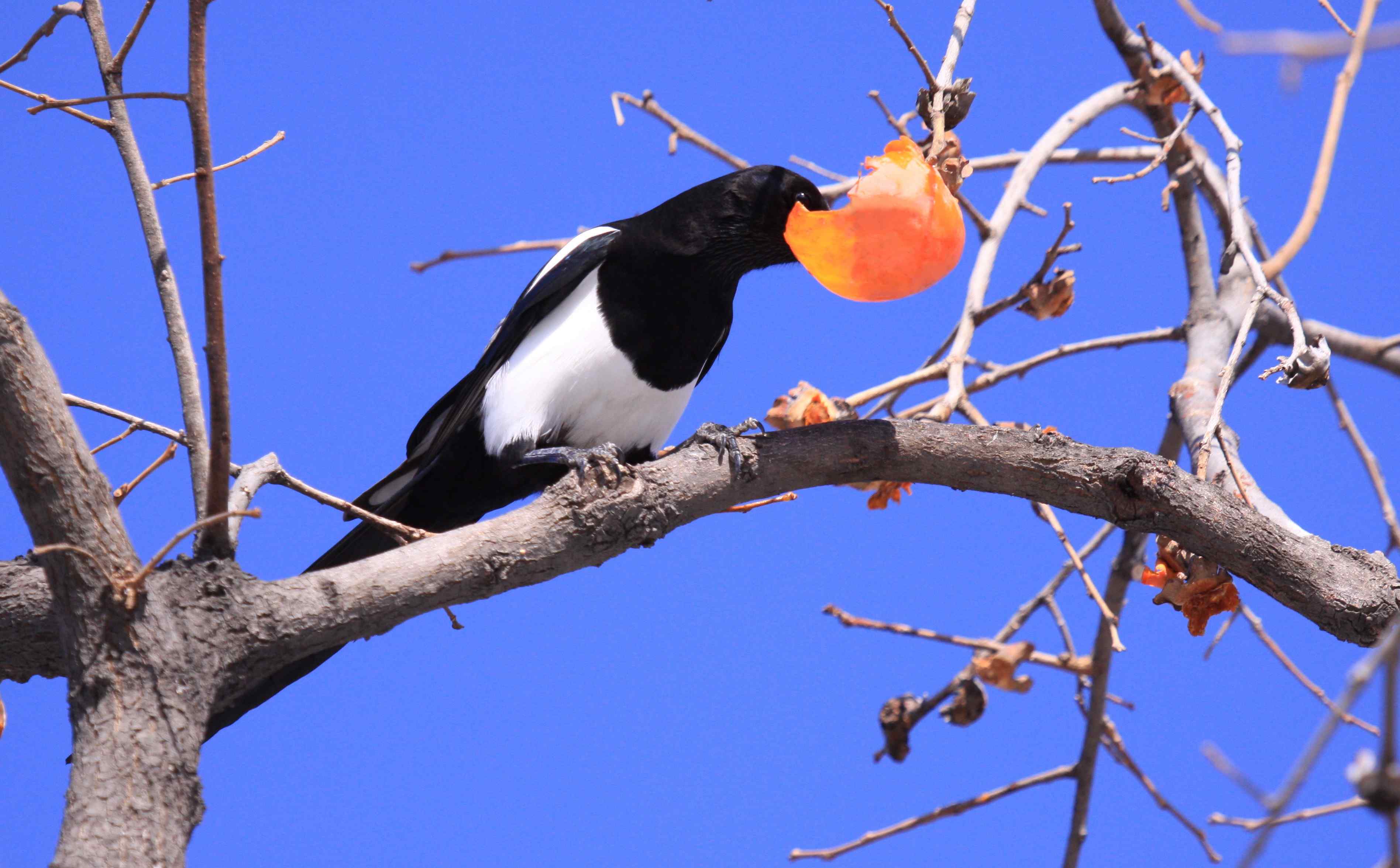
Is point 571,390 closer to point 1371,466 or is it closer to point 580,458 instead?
point 580,458

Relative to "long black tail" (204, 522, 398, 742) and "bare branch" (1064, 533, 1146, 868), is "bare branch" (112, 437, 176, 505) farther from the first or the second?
"bare branch" (1064, 533, 1146, 868)

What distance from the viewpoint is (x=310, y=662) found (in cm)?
177

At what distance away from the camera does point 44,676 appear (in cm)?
158

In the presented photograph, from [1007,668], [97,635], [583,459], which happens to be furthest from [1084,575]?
[97,635]

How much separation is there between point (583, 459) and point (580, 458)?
0.8 inches

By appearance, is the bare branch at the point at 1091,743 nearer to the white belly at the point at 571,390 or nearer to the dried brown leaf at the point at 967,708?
the dried brown leaf at the point at 967,708

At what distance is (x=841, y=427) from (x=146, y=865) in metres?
1.13

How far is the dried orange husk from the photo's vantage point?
1.48m

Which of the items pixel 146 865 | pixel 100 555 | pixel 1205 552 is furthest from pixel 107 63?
pixel 1205 552

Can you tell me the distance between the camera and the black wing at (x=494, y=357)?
2225mm

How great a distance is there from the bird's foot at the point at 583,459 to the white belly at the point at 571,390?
0.17ft

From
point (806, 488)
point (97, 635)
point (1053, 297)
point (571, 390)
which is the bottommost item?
point (97, 635)

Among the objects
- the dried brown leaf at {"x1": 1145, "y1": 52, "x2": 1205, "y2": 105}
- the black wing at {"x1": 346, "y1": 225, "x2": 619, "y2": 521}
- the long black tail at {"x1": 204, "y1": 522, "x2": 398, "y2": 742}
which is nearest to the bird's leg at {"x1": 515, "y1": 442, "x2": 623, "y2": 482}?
the black wing at {"x1": 346, "y1": 225, "x2": 619, "y2": 521}

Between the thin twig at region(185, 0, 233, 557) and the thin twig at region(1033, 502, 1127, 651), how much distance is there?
126 centimetres
